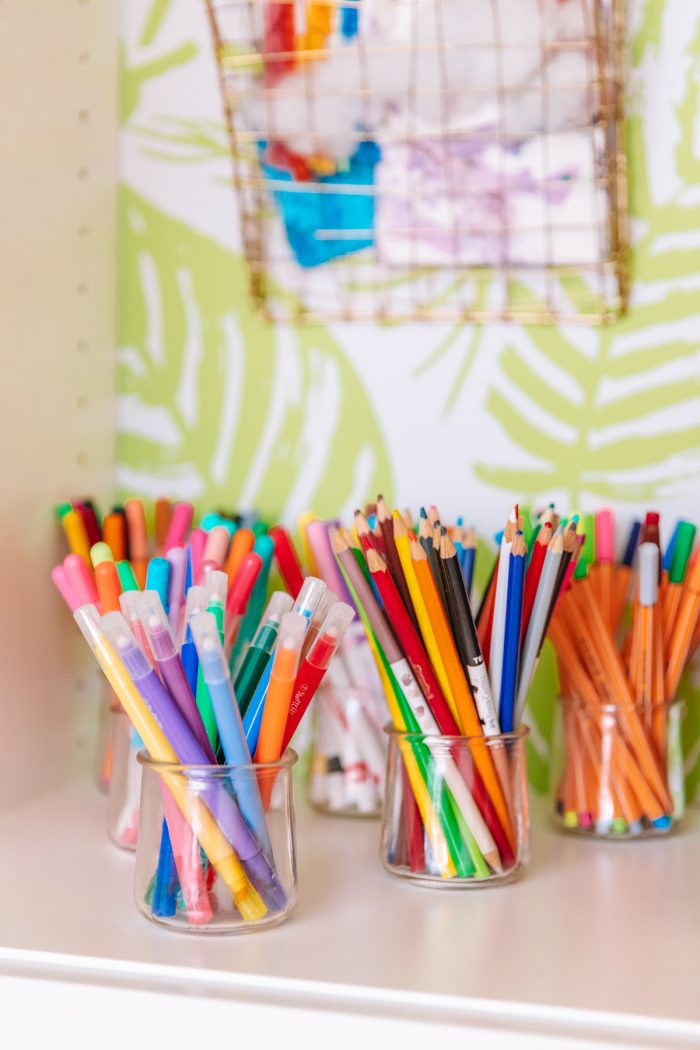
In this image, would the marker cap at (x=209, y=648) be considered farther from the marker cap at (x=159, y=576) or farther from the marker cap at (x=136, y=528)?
the marker cap at (x=136, y=528)

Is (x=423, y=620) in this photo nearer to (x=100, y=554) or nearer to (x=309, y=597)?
Result: (x=309, y=597)

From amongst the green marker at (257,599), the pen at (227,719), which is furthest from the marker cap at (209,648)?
the green marker at (257,599)

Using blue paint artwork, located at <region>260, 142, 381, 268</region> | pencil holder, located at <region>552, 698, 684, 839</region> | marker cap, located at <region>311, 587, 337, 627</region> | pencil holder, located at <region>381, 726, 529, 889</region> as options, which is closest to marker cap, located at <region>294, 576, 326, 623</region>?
marker cap, located at <region>311, 587, 337, 627</region>

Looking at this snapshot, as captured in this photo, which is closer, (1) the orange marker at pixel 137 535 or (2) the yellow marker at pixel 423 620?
(2) the yellow marker at pixel 423 620

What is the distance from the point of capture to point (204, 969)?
539mm

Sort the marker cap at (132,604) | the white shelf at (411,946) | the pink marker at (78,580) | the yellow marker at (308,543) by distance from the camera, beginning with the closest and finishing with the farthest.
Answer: the white shelf at (411,946)
the marker cap at (132,604)
the pink marker at (78,580)
the yellow marker at (308,543)

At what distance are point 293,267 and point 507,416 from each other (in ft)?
0.69

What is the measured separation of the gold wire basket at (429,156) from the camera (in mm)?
828

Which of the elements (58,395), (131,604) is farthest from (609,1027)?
(58,395)

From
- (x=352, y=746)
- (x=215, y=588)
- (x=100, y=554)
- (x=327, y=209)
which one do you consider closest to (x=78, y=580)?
(x=100, y=554)

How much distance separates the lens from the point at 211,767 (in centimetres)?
60

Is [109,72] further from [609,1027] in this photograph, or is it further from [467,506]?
[609,1027]

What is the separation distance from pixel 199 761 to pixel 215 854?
0.05 metres

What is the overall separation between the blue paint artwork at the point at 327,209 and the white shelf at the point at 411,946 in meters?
0.46
